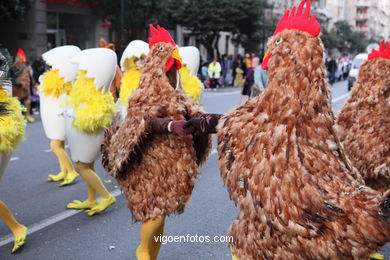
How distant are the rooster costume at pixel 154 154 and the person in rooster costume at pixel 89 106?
1.27 meters


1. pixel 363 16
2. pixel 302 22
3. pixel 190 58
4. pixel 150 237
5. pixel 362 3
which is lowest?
pixel 150 237

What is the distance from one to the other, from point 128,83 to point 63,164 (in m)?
1.41

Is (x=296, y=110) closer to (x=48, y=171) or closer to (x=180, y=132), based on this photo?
(x=180, y=132)

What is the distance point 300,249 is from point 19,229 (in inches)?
113

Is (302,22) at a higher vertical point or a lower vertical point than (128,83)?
higher

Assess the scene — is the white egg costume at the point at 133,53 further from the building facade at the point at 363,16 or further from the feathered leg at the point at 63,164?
the building facade at the point at 363,16

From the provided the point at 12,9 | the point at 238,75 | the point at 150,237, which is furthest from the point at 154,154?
the point at 238,75

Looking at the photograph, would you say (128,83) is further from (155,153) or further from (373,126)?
(373,126)

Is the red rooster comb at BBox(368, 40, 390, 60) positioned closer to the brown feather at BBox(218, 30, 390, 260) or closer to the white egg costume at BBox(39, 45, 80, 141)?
the brown feather at BBox(218, 30, 390, 260)

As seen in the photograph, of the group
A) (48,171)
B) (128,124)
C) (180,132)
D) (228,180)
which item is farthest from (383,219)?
(48,171)

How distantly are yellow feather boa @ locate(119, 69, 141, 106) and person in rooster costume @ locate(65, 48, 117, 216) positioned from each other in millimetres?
1107

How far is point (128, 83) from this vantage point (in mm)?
5727

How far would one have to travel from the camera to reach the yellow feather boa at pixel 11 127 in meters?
3.47

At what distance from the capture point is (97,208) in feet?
15.8
